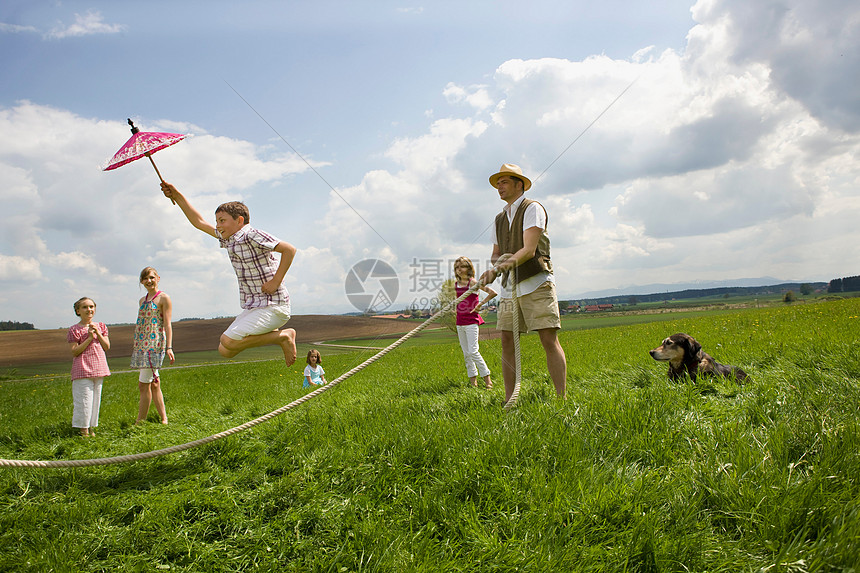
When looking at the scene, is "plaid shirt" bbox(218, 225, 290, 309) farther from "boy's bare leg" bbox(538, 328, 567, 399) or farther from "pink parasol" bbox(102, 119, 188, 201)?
"boy's bare leg" bbox(538, 328, 567, 399)

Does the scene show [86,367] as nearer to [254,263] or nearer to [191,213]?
[191,213]

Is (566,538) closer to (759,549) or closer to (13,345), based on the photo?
(759,549)

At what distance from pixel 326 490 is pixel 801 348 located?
7917mm

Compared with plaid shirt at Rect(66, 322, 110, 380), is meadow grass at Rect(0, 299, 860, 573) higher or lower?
lower

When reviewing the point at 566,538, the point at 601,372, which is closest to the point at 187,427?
the point at 566,538

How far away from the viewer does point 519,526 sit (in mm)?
2674

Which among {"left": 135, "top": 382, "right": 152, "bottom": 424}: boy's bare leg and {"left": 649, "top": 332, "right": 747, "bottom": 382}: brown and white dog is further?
{"left": 135, "top": 382, "right": 152, "bottom": 424}: boy's bare leg

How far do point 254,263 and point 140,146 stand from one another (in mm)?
1449

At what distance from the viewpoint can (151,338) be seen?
646 centimetres

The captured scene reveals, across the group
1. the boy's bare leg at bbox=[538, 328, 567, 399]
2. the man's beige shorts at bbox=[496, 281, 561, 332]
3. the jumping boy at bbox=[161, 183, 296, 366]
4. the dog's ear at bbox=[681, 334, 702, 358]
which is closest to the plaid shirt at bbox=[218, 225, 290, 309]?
the jumping boy at bbox=[161, 183, 296, 366]

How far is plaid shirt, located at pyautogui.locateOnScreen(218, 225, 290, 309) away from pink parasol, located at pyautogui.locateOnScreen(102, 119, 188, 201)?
0.96 metres

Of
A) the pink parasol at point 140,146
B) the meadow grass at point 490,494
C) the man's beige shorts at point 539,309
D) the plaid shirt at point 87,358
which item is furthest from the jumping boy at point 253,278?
the plaid shirt at point 87,358

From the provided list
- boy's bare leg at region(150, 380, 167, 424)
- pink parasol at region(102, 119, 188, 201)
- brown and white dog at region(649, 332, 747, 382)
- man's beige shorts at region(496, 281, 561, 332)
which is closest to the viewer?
pink parasol at region(102, 119, 188, 201)

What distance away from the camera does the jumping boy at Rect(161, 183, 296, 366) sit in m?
4.07
